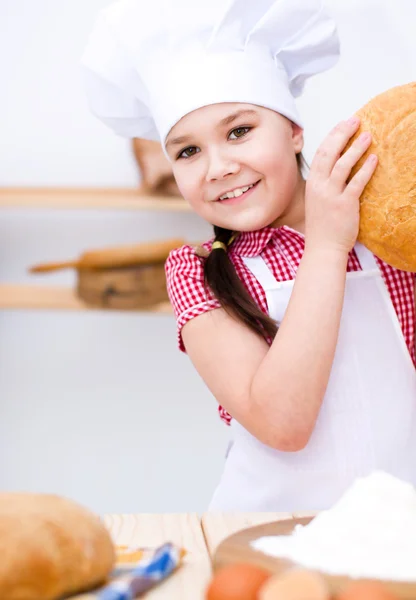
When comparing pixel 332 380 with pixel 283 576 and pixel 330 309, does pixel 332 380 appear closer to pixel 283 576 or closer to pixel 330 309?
pixel 330 309

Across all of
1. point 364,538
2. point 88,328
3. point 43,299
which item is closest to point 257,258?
point 364,538

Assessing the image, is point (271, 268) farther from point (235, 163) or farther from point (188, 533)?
point (188, 533)

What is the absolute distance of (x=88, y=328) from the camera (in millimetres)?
2770

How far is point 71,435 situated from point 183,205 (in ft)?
3.00

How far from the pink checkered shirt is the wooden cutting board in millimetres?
549

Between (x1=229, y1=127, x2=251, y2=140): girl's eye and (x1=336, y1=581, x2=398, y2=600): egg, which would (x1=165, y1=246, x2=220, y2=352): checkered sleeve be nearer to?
(x1=229, y1=127, x2=251, y2=140): girl's eye

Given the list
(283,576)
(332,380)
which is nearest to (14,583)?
(283,576)

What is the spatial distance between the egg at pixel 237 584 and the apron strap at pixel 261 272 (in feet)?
2.61

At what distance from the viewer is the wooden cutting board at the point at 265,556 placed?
63 centimetres

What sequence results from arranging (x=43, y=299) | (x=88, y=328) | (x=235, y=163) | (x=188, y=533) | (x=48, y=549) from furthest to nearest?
(x=88, y=328) < (x=43, y=299) < (x=235, y=163) < (x=188, y=533) < (x=48, y=549)

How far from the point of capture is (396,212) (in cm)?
106

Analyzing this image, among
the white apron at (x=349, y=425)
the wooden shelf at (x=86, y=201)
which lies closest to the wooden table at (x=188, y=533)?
the white apron at (x=349, y=425)

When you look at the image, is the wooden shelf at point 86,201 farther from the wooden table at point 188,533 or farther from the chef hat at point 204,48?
the wooden table at point 188,533

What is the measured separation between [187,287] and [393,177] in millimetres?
426
